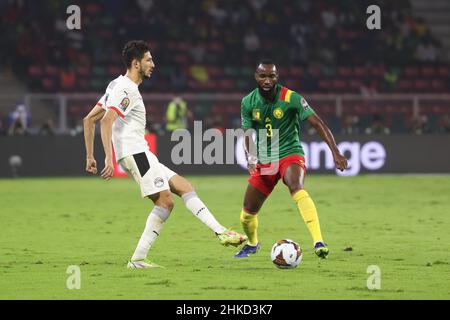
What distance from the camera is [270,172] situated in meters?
10.7

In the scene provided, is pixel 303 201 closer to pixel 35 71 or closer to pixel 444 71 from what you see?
pixel 35 71

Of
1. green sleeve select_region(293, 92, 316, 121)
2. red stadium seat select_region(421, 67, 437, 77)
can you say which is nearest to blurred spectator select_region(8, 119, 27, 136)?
red stadium seat select_region(421, 67, 437, 77)

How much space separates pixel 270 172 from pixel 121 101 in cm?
186

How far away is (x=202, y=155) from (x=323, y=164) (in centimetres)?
304

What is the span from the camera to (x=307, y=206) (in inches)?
410

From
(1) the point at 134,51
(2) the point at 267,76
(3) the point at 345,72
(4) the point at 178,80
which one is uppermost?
(3) the point at 345,72

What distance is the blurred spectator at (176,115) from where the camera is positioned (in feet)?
83.9

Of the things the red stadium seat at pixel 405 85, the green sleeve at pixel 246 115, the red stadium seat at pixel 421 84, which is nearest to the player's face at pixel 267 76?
the green sleeve at pixel 246 115

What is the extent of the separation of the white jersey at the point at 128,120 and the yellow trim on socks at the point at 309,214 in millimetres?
1663

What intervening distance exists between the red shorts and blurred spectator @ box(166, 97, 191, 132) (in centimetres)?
1479

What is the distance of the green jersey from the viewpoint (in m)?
10.6

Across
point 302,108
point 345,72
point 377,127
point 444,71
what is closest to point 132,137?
point 302,108

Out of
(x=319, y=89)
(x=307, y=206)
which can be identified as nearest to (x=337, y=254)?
(x=307, y=206)
